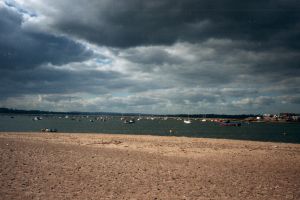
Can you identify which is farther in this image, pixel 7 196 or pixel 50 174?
pixel 50 174

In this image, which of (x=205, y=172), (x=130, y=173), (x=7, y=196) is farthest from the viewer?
(x=205, y=172)

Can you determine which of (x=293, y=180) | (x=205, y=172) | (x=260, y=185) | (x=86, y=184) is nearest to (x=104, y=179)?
(x=86, y=184)

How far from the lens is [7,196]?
33.8 ft

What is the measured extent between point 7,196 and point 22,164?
6256mm

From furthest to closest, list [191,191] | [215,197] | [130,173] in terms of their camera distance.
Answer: [130,173], [191,191], [215,197]

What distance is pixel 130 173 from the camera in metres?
15.8

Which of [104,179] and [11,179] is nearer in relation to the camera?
[11,179]

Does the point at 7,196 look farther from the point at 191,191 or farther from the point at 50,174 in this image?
the point at 191,191

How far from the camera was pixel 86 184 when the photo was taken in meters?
12.8

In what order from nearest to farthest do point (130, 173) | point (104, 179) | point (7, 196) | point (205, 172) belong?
1. point (7, 196)
2. point (104, 179)
3. point (130, 173)
4. point (205, 172)

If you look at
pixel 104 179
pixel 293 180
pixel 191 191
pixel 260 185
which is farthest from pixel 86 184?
pixel 293 180

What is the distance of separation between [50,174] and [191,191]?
7.04 metres

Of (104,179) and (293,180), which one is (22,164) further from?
(293,180)

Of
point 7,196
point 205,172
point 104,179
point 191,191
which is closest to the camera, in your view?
point 7,196
